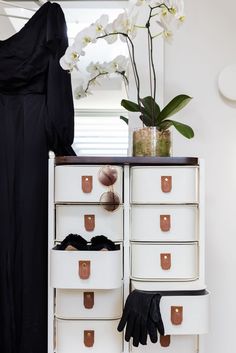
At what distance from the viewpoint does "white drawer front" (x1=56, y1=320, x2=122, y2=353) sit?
1.41 m

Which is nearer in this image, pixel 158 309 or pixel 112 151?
pixel 158 309

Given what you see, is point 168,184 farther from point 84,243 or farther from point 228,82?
point 228,82

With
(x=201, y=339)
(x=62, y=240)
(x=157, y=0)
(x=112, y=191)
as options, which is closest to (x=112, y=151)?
(x=112, y=191)

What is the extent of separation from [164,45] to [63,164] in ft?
2.54

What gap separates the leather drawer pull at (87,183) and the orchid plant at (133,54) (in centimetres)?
34

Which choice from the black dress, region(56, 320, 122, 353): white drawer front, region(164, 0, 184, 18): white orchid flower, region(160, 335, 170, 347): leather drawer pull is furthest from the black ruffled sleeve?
region(160, 335, 170, 347): leather drawer pull

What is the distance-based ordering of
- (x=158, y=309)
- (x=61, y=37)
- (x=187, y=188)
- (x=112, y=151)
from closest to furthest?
(x=158, y=309) → (x=187, y=188) → (x=61, y=37) → (x=112, y=151)

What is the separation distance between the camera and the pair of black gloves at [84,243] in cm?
136

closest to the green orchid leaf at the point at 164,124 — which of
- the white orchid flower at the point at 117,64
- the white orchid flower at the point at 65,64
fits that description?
the white orchid flower at the point at 117,64

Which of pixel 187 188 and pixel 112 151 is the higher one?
pixel 112 151

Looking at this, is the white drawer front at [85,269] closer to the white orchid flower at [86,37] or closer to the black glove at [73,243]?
the black glove at [73,243]

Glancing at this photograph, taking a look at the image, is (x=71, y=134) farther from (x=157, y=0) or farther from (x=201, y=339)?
(x=201, y=339)

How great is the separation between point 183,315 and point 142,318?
0.50 feet

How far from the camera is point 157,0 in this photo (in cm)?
144
